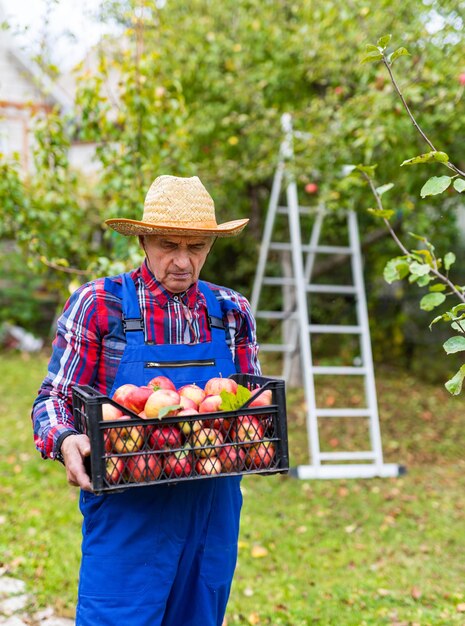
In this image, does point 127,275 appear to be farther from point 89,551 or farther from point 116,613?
point 116,613

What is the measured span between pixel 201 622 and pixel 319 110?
4.82 metres

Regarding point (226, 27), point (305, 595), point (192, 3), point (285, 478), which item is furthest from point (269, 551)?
point (192, 3)

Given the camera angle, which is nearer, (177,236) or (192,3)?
(177,236)

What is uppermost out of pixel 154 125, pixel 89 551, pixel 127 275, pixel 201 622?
pixel 154 125

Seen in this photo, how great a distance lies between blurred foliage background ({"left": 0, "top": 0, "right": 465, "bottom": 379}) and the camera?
189 inches

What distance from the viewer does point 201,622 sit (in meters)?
2.17

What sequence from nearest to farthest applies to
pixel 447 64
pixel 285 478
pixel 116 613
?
pixel 116 613 < pixel 447 64 < pixel 285 478

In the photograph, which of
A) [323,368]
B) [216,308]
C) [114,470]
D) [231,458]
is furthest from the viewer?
[323,368]

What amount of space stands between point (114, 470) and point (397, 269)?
1273mm

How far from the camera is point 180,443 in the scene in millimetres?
1833

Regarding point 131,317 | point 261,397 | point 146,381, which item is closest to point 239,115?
point 131,317

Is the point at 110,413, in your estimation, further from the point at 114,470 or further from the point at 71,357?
the point at 71,357

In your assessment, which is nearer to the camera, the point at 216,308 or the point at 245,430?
the point at 245,430

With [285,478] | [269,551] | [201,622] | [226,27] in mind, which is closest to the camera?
[201,622]
